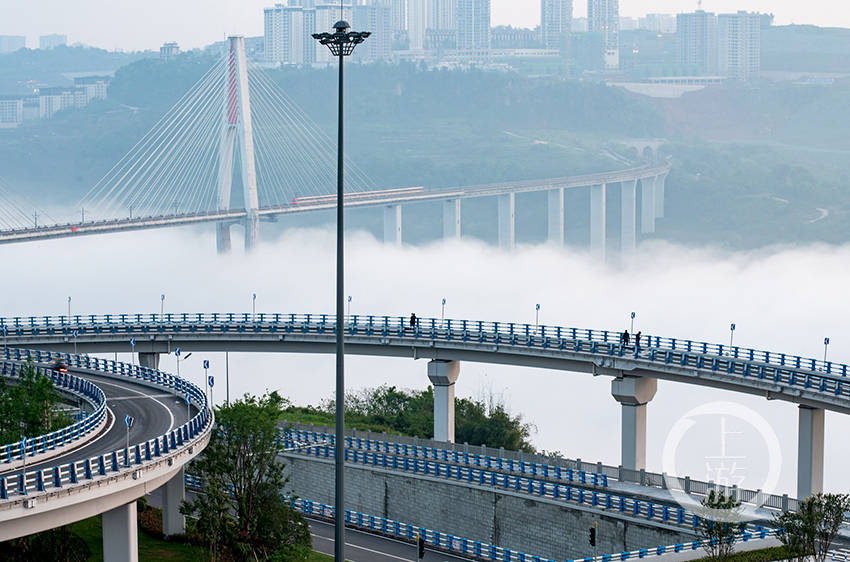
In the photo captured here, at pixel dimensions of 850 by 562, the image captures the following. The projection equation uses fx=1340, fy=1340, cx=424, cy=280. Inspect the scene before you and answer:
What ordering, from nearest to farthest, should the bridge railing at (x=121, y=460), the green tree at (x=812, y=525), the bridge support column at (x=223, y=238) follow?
1. the green tree at (x=812, y=525)
2. the bridge railing at (x=121, y=460)
3. the bridge support column at (x=223, y=238)

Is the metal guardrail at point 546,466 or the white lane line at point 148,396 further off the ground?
the white lane line at point 148,396

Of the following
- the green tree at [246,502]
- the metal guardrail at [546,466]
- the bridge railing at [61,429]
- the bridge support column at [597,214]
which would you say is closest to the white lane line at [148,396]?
the bridge railing at [61,429]

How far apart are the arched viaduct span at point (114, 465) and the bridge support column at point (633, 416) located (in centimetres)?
1863

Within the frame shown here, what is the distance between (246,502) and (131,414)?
7394 mm

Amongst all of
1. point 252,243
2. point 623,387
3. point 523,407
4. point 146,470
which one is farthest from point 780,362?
point 252,243

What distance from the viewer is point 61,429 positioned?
1590 inches

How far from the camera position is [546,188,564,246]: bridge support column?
18025 cm

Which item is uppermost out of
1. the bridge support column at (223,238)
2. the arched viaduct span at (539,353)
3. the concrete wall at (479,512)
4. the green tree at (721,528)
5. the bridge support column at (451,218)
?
the bridge support column at (451,218)

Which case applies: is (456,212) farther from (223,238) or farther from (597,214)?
(223,238)

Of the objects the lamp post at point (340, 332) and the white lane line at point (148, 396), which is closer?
the lamp post at point (340, 332)

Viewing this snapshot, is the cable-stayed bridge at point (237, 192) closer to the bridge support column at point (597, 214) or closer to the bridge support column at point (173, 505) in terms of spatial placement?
the bridge support column at point (597, 214)

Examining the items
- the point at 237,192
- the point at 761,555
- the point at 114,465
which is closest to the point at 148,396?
the point at 114,465

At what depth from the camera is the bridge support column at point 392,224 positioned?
156 m

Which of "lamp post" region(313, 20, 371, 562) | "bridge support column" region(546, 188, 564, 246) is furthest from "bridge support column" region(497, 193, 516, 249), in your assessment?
"lamp post" region(313, 20, 371, 562)
